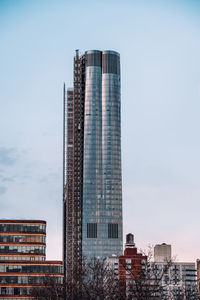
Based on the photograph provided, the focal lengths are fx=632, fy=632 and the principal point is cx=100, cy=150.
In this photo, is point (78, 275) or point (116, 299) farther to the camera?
point (78, 275)

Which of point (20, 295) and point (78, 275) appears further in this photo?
point (20, 295)

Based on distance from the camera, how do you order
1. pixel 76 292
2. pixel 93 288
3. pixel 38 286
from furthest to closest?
pixel 38 286 < pixel 76 292 < pixel 93 288

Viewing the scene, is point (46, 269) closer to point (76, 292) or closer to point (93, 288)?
point (76, 292)

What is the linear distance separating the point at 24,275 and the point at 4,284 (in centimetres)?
672

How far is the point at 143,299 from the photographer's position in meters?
88.6

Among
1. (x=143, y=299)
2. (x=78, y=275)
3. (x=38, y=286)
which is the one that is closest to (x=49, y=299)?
(x=78, y=275)

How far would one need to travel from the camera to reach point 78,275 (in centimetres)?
14250

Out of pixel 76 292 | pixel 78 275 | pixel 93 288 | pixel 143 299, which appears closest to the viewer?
pixel 143 299

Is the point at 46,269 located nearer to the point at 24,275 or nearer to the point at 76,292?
the point at 24,275

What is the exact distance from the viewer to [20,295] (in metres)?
194

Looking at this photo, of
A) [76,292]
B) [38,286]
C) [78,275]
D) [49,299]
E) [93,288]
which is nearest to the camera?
[93,288]

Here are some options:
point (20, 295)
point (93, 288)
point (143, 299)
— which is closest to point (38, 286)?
point (20, 295)

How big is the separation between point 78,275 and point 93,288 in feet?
120

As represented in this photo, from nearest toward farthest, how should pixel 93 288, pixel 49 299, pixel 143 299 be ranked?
1. pixel 143 299
2. pixel 93 288
3. pixel 49 299
